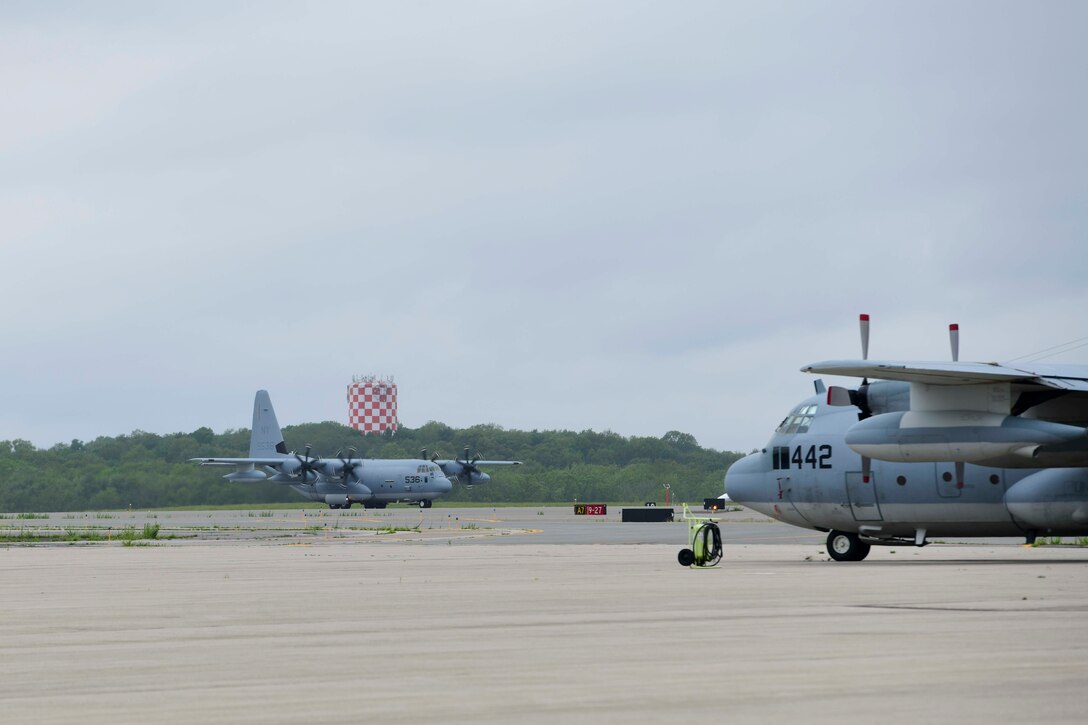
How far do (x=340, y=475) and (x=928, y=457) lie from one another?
79271mm

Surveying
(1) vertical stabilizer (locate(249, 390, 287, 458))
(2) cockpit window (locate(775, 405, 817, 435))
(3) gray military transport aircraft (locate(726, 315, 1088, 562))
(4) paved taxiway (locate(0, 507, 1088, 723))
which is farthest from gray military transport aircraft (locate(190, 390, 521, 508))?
(4) paved taxiway (locate(0, 507, 1088, 723))

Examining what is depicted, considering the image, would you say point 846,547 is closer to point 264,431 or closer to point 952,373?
point 952,373

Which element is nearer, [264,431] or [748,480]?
[748,480]

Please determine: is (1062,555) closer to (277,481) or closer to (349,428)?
(277,481)

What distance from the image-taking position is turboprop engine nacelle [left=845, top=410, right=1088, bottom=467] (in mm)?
24750

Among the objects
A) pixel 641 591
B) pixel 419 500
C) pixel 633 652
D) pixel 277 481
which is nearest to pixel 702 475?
pixel 419 500

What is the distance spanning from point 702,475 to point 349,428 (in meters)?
32.2

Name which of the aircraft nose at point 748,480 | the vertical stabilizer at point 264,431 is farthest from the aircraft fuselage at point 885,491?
the vertical stabilizer at point 264,431

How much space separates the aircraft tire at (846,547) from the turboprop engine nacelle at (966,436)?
5.03m

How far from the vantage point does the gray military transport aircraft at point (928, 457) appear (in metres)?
24.9

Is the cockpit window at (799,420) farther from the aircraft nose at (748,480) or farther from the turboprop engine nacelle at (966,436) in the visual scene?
the turboprop engine nacelle at (966,436)

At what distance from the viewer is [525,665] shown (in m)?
11.3

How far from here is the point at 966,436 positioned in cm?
2514

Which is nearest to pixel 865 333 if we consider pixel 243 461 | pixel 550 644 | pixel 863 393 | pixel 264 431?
pixel 863 393
